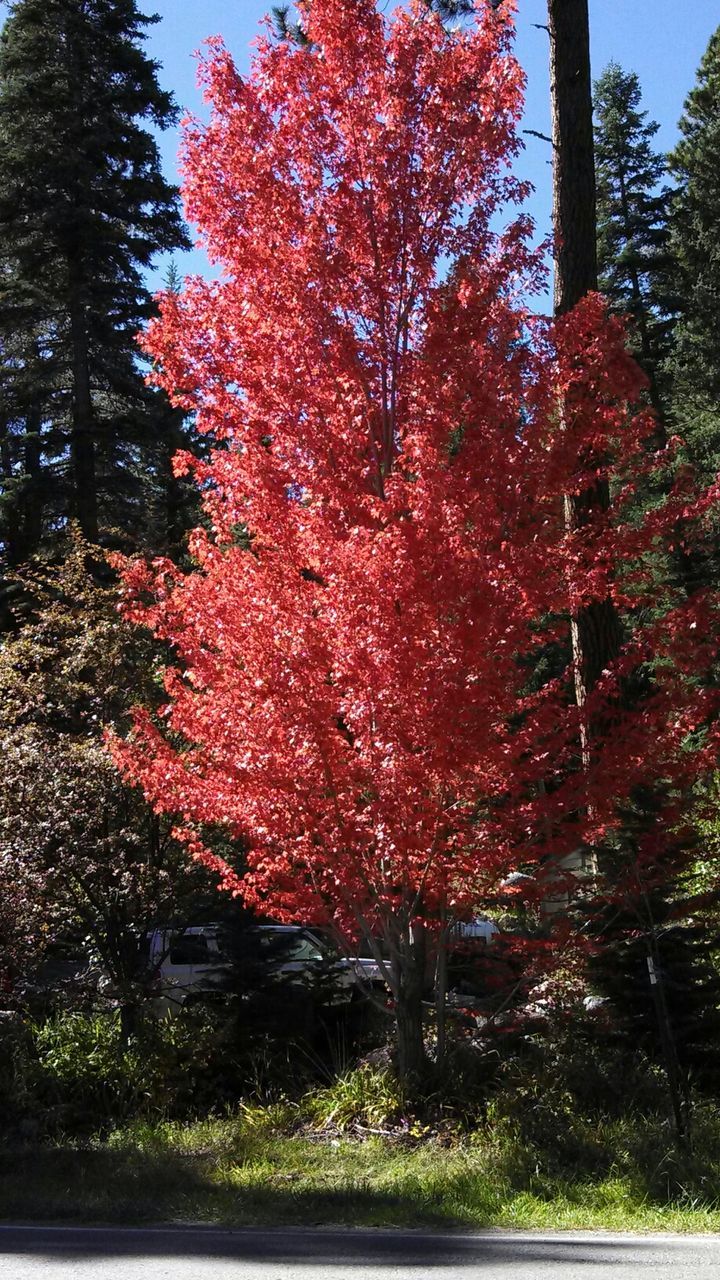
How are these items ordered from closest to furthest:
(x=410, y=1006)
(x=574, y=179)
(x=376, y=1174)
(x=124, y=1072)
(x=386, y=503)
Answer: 1. (x=376, y=1174)
2. (x=386, y=503)
3. (x=410, y=1006)
4. (x=124, y=1072)
5. (x=574, y=179)

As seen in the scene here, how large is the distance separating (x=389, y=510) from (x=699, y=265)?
28.4 meters

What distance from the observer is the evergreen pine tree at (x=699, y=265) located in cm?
3025

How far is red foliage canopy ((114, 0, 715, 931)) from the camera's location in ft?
25.5

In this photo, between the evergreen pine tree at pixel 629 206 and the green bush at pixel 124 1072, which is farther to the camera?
the evergreen pine tree at pixel 629 206

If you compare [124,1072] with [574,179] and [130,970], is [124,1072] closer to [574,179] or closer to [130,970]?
[130,970]

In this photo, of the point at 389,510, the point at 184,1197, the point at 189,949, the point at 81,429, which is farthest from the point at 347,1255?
the point at 81,429

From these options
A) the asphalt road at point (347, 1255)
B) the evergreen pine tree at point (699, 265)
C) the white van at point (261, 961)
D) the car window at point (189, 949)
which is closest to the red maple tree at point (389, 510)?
the white van at point (261, 961)

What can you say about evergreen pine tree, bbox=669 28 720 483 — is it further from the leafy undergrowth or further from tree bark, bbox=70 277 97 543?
the leafy undergrowth

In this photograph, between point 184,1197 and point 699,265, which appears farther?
point 699,265

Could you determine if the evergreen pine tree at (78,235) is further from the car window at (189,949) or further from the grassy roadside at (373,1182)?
the grassy roadside at (373,1182)

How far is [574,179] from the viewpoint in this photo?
1191 cm

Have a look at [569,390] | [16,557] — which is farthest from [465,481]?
[16,557]

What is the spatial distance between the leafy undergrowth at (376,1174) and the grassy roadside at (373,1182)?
0.01 m

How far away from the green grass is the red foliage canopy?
5.65ft
